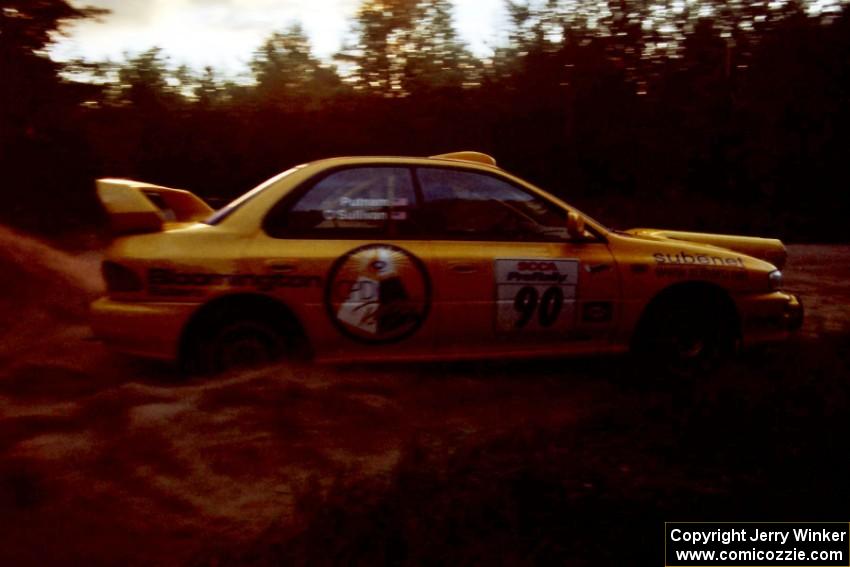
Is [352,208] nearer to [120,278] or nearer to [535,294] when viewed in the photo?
[535,294]

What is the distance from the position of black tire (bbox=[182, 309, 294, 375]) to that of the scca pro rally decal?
379mm

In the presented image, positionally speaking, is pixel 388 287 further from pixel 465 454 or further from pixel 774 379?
pixel 774 379

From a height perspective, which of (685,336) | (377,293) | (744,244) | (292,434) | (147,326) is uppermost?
(744,244)

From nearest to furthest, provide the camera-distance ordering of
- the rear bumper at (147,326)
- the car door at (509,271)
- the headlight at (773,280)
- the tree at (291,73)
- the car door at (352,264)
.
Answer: the rear bumper at (147,326) < the car door at (352,264) < the car door at (509,271) < the headlight at (773,280) < the tree at (291,73)

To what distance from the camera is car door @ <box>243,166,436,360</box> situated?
191 inches

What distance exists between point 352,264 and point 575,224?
4.64ft

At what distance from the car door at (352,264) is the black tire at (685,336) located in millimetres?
1510

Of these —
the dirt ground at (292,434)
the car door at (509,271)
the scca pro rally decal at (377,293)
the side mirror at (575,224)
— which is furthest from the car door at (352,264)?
the side mirror at (575,224)

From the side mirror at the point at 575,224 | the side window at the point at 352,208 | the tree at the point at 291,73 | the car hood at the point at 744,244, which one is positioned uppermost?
the tree at the point at 291,73

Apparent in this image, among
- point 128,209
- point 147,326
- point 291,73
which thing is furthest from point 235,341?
point 291,73

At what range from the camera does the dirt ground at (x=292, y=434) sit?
3299mm

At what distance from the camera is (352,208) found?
504 cm

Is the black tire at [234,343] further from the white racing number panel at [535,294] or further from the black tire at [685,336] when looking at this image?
the black tire at [685,336]

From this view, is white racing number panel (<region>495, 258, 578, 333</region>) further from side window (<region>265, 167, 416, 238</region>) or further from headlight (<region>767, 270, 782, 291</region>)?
headlight (<region>767, 270, 782, 291</region>)
